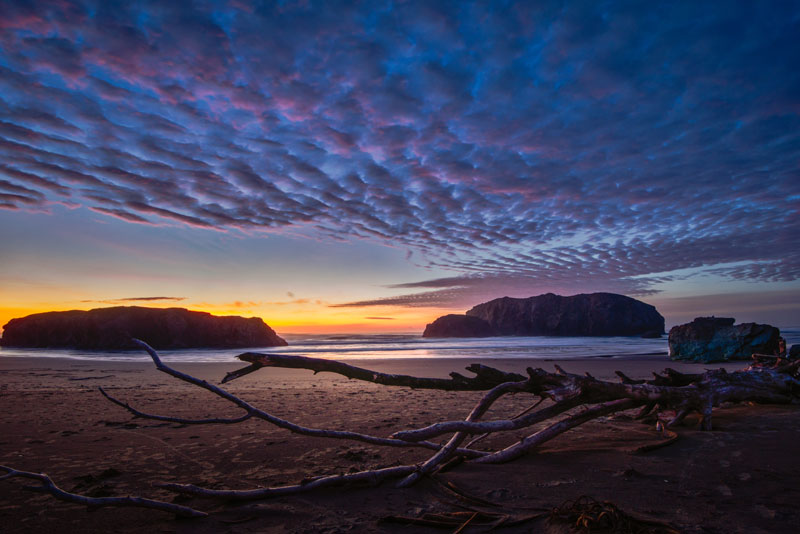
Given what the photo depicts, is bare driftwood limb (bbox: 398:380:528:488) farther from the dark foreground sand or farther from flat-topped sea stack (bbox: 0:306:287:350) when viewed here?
flat-topped sea stack (bbox: 0:306:287:350)

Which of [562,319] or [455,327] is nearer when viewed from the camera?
[562,319]

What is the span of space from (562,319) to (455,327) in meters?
23.2

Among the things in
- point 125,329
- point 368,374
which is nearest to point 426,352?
point 368,374

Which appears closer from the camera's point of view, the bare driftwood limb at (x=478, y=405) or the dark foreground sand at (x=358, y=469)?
the dark foreground sand at (x=358, y=469)

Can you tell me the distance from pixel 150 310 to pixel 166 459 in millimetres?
41521

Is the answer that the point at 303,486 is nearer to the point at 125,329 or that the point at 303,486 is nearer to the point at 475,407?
the point at 475,407

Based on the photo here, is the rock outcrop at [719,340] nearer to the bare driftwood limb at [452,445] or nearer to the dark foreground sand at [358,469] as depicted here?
the dark foreground sand at [358,469]

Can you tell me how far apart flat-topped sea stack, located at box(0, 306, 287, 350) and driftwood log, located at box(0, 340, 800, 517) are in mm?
39028

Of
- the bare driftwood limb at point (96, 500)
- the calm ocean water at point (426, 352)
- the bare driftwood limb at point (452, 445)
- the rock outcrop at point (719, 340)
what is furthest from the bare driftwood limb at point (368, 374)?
the rock outcrop at point (719, 340)

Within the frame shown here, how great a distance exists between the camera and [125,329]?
118 ft

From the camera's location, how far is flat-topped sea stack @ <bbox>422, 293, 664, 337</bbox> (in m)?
78.9

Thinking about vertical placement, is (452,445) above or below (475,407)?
below

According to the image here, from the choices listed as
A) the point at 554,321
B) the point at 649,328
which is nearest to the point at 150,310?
the point at 554,321

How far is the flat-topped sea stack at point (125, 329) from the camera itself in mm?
35875
